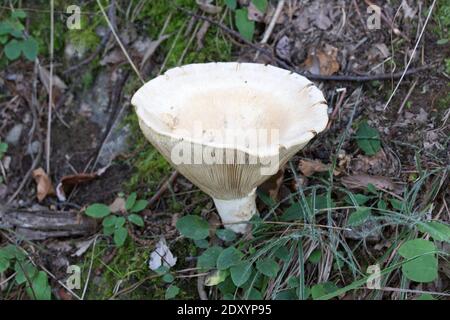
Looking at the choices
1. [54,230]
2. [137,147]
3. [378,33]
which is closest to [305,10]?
[378,33]

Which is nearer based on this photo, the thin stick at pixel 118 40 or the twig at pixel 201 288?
the twig at pixel 201 288

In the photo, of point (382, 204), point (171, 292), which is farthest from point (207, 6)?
point (171, 292)

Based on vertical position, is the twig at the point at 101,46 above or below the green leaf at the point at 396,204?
above

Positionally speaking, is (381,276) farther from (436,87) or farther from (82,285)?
(82,285)

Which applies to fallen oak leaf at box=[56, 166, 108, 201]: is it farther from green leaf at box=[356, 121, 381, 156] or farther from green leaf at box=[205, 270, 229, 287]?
green leaf at box=[356, 121, 381, 156]

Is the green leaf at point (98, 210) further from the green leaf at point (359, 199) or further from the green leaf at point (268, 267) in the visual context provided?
the green leaf at point (359, 199)

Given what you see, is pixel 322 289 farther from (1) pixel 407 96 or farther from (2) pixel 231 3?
(2) pixel 231 3

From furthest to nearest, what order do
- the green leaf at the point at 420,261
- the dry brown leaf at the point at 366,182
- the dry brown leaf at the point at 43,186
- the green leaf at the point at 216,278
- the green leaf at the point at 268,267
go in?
the dry brown leaf at the point at 43,186 < the dry brown leaf at the point at 366,182 < the green leaf at the point at 216,278 < the green leaf at the point at 268,267 < the green leaf at the point at 420,261

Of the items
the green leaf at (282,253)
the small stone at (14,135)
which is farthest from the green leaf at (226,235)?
the small stone at (14,135)
